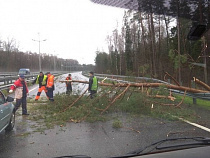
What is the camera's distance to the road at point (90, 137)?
4594 mm

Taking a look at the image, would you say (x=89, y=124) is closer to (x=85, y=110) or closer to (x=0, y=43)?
(x=85, y=110)

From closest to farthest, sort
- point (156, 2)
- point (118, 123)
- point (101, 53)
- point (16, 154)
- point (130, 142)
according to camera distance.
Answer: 1. point (156, 2)
2. point (16, 154)
3. point (130, 142)
4. point (118, 123)
5. point (101, 53)

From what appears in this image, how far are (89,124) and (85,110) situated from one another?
1058 millimetres

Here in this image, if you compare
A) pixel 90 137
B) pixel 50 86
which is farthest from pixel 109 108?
Answer: pixel 50 86

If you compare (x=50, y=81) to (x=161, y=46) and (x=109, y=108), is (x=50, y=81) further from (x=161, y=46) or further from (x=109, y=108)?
(x=161, y=46)

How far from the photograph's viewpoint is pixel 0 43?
180ft

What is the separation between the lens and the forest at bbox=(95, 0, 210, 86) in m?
4.15

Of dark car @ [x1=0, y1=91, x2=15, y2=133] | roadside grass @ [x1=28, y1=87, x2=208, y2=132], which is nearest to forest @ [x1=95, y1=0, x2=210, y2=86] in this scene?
roadside grass @ [x1=28, y1=87, x2=208, y2=132]

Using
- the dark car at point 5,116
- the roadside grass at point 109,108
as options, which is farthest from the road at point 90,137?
the roadside grass at point 109,108

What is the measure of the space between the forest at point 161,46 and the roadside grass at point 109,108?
1726 millimetres

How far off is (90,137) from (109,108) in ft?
10.4

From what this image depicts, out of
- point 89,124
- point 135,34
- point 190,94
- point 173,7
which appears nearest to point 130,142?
point 89,124

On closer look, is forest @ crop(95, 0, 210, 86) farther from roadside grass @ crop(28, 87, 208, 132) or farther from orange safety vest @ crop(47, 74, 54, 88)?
orange safety vest @ crop(47, 74, 54, 88)

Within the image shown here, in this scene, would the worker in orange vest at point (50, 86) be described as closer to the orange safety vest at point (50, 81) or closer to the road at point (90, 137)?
the orange safety vest at point (50, 81)
